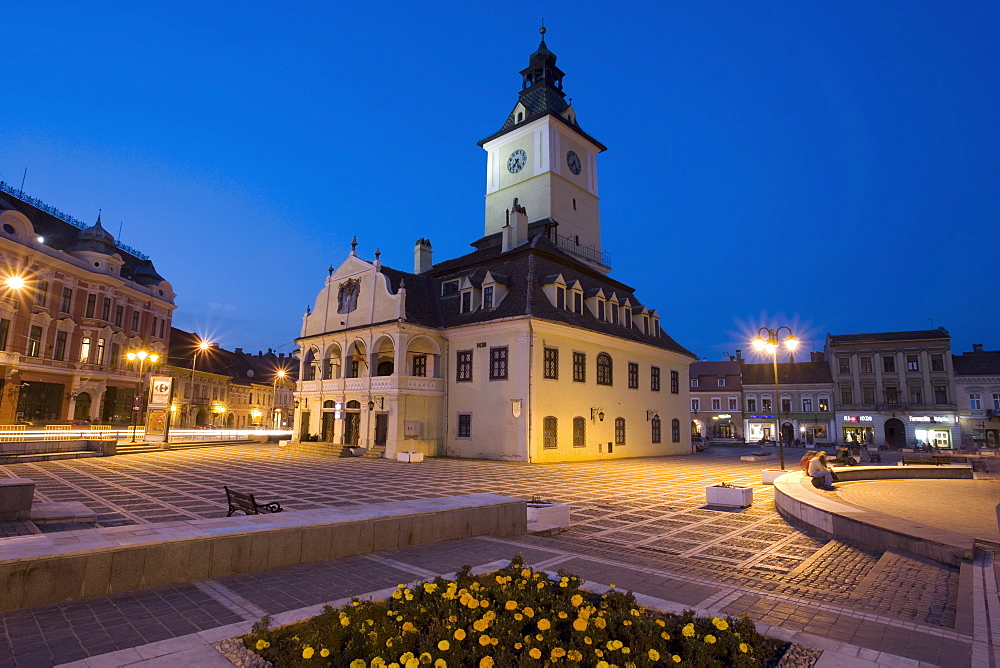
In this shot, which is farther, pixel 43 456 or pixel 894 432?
pixel 894 432

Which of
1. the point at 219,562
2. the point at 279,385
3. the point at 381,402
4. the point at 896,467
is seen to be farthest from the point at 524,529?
the point at 279,385

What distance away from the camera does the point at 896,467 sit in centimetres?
2184

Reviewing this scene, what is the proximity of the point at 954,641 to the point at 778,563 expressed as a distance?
3.81 metres

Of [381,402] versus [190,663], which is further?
[381,402]

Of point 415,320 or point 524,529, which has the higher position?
point 415,320

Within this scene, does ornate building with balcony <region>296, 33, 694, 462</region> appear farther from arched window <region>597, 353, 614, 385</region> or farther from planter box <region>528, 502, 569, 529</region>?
planter box <region>528, 502, 569, 529</region>

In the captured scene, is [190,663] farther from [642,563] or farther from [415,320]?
[415,320]

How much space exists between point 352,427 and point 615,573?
30070mm

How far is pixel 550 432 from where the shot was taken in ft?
101

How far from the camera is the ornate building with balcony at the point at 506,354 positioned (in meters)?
30.8

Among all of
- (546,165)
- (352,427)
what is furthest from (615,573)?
(546,165)

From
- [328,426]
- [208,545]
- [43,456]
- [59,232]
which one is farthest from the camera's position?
[59,232]

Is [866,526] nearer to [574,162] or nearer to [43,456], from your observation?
[43,456]

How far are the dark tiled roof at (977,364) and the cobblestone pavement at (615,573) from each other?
200 feet
